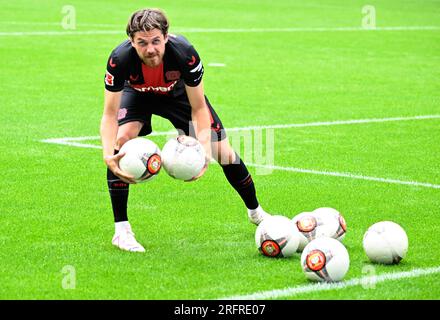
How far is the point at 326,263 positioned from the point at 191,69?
6.86 ft

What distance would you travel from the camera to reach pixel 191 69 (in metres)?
8.95

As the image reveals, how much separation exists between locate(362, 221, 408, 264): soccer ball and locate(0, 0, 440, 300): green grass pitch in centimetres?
11

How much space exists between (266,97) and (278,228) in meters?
10.8

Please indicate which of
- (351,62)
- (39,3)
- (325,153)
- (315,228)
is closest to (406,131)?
(325,153)

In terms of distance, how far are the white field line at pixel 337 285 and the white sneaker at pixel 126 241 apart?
64.4 inches

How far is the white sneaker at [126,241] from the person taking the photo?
9.03m

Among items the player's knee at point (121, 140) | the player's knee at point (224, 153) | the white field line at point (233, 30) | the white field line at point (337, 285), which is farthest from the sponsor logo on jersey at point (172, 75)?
the white field line at point (233, 30)

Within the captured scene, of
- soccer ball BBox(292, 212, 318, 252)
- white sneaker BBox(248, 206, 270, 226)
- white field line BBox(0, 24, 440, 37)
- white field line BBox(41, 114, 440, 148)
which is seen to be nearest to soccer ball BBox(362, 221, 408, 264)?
soccer ball BBox(292, 212, 318, 252)

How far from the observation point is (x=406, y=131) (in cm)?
1612

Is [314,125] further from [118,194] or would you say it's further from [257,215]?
[118,194]

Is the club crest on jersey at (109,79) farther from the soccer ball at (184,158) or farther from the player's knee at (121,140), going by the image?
the soccer ball at (184,158)

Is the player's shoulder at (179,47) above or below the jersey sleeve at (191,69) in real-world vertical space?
above

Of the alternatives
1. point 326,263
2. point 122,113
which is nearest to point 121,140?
point 122,113
